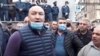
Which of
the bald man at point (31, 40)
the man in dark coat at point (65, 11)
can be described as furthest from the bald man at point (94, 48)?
the man in dark coat at point (65, 11)

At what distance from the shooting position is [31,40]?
189 inches

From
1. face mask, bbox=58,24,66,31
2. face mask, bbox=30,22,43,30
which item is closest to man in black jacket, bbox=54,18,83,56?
face mask, bbox=58,24,66,31

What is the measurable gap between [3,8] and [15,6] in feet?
2.21

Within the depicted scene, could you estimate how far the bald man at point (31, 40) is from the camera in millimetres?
4680

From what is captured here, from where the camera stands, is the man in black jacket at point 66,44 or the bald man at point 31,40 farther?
the man in black jacket at point 66,44

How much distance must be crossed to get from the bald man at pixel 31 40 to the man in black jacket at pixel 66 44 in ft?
8.81

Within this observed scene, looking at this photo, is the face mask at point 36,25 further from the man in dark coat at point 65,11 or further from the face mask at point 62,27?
the man in dark coat at point 65,11

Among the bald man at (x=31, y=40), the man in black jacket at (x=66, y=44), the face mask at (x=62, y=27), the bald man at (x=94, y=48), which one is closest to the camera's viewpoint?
the bald man at (x=31, y=40)

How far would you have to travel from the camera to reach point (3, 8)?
62.5 feet

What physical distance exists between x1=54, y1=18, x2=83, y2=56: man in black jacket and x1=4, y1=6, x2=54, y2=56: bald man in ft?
8.81

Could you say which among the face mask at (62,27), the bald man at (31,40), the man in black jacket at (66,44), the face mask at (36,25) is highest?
the face mask at (36,25)

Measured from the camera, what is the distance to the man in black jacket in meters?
7.59

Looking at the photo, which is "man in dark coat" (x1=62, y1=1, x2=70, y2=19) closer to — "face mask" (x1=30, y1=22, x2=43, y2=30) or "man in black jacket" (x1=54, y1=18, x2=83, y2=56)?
"man in black jacket" (x1=54, y1=18, x2=83, y2=56)

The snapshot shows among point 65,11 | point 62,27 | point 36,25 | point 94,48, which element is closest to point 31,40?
point 36,25
